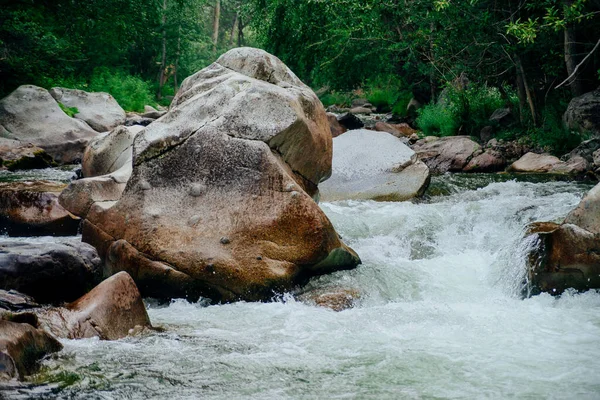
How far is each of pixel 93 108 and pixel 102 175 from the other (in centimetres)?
1006

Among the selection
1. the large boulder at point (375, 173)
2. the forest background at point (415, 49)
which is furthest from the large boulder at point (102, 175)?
the large boulder at point (375, 173)

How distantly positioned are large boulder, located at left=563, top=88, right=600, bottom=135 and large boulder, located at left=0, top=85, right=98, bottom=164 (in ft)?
34.2

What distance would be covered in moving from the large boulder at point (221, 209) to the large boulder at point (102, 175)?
52cm

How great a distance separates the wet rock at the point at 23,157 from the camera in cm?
1266

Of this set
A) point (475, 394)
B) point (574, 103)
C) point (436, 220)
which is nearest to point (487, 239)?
point (436, 220)

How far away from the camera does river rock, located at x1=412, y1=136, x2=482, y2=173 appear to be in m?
13.4

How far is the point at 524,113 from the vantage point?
15039 millimetres

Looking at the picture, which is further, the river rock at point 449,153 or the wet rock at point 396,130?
the wet rock at point 396,130

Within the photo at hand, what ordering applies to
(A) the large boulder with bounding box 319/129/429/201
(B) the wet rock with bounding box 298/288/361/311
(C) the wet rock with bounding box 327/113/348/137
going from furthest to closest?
(C) the wet rock with bounding box 327/113/348/137
(A) the large boulder with bounding box 319/129/429/201
(B) the wet rock with bounding box 298/288/361/311

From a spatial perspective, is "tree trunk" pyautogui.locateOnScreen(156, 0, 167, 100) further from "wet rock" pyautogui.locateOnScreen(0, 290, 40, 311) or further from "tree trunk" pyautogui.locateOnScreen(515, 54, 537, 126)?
"wet rock" pyautogui.locateOnScreen(0, 290, 40, 311)

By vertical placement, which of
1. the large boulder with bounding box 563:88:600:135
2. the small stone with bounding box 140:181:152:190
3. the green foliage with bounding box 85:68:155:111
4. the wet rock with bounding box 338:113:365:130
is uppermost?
the large boulder with bounding box 563:88:600:135

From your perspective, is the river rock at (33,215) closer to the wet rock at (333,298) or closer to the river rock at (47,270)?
the river rock at (47,270)

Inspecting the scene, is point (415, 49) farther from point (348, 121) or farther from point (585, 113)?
point (585, 113)

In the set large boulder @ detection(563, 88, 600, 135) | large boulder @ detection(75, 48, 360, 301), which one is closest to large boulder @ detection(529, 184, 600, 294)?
large boulder @ detection(75, 48, 360, 301)
